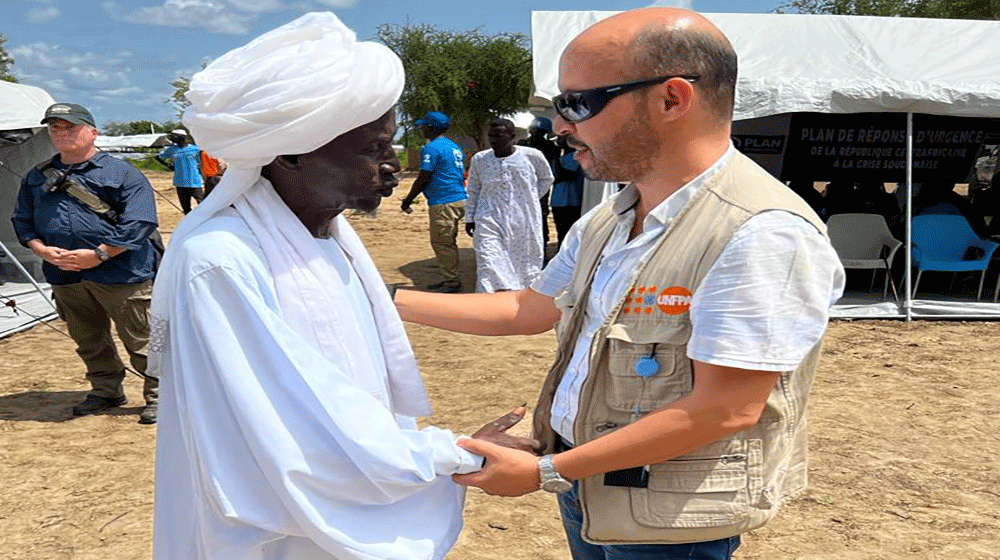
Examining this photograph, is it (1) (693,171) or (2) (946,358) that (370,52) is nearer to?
(1) (693,171)

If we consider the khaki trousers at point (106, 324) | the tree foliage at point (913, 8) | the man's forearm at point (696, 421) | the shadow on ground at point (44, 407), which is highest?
the tree foliage at point (913, 8)

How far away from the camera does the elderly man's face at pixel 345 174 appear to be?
5.41 feet

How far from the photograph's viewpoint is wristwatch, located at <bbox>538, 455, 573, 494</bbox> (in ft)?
5.39

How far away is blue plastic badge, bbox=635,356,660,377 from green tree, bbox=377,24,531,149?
28.7 m

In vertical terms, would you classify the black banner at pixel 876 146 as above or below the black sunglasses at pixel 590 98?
below

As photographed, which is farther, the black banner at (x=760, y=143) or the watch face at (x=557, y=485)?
the black banner at (x=760, y=143)

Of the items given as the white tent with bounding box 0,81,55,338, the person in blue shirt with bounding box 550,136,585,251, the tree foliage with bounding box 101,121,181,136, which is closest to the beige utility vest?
the white tent with bounding box 0,81,55,338

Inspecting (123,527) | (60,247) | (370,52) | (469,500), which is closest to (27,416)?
(60,247)

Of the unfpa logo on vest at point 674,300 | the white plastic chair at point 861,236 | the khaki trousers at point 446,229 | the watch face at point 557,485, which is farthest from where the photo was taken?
the khaki trousers at point 446,229

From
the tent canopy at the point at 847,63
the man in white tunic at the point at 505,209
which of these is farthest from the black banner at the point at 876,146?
the man in white tunic at the point at 505,209

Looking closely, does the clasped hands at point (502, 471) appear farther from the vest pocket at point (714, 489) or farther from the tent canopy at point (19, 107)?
the tent canopy at point (19, 107)

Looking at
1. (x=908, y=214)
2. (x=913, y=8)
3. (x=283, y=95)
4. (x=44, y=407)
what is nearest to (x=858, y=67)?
(x=908, y=214)

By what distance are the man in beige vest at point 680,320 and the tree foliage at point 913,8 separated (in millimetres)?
26297

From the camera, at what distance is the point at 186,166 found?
579 inches
